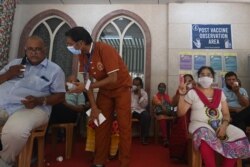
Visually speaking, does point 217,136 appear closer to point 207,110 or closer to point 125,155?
point 207,110

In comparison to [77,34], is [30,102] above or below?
below

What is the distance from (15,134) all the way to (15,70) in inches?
21.2

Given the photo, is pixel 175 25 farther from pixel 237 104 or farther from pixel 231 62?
pixel 237 104

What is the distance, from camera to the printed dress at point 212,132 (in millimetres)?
1775

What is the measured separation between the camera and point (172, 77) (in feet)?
14.8

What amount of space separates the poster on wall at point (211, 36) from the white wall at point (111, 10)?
59 cm

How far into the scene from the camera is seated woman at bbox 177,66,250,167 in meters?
1.77

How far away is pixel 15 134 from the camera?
5.11 ft

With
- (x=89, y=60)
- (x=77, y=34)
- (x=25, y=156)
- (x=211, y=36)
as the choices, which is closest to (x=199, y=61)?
(x=211, y=36)

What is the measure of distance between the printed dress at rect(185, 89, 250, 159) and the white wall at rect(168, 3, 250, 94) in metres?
2.50

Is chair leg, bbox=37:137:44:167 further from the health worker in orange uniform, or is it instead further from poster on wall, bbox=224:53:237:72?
poster on wall, bbox=224:53:237:72

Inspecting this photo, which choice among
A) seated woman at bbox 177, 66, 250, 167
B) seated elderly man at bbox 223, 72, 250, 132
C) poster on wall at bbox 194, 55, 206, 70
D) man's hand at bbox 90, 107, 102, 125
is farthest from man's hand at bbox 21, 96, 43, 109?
poster on wall at bbox 194, 55, 206, 70

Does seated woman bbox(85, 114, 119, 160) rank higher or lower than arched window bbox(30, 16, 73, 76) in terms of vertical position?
lower

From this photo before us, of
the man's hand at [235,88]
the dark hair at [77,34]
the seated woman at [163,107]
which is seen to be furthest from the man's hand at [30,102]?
the man's hand at [235,88]
